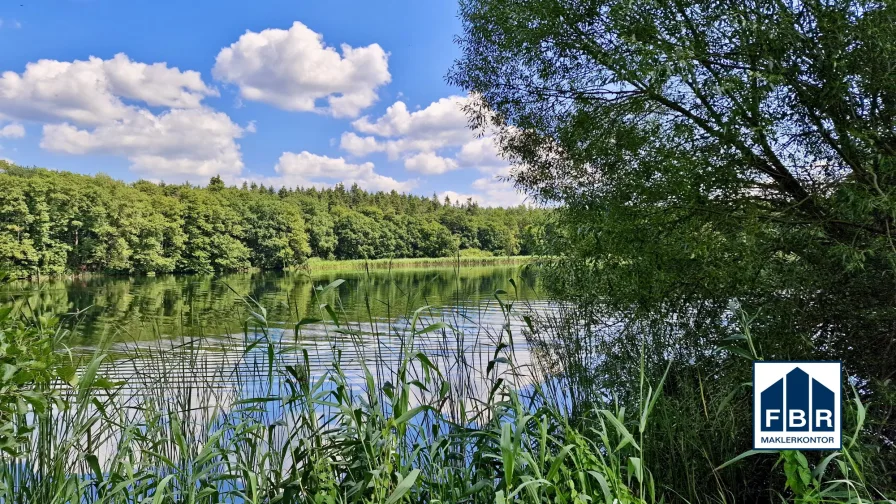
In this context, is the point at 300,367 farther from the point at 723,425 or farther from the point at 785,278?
the point at 785,278

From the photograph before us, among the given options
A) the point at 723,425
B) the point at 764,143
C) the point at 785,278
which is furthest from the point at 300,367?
the point at 764,143

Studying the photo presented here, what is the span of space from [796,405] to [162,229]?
39.2 meters

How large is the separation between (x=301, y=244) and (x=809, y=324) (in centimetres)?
3564

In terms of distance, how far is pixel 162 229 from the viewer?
35.8 meters

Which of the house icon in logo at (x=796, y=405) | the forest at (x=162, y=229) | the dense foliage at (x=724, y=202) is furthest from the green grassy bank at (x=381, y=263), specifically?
the forest at (x=162, y=229)

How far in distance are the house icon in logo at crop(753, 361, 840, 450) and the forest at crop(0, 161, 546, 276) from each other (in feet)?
60.8

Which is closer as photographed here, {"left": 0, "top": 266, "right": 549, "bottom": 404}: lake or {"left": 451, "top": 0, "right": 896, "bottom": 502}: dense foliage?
{"left": 0, "top": 266, "right": 549, "bottom": 404}: lake

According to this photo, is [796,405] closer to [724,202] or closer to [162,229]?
[724,202]

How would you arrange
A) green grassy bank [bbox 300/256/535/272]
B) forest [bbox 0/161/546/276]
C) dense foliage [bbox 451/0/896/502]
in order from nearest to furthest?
1. green grassy bank [bbox 300/256/535/272]
2. dense foliage [bbox 451/0/896/502]
3. forest [bbox 0/161/546/276]

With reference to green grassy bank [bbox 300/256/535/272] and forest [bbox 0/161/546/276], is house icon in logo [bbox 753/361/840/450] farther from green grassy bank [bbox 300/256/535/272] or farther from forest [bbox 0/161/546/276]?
forest [bbox 0/161/546/276]

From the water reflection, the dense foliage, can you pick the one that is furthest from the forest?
the water reflection

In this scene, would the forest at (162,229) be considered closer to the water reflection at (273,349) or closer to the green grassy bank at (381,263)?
the green grassy bank at (381,263)

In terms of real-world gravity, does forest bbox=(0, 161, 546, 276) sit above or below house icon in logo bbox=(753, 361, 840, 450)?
above

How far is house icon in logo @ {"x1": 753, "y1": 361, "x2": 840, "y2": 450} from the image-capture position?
68.1 inches
